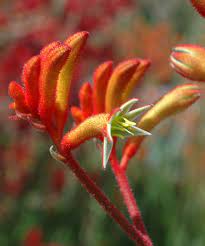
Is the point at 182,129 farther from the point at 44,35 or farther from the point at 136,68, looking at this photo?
the point at 136,68

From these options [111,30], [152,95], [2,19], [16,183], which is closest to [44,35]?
[2,19]

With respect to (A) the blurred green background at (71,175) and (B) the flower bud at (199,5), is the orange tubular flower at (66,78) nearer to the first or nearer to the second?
(B) the flower bud at (199,5)

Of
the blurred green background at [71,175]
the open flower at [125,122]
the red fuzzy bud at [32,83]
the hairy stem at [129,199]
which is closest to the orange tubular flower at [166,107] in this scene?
the hairy stem at [129,199]

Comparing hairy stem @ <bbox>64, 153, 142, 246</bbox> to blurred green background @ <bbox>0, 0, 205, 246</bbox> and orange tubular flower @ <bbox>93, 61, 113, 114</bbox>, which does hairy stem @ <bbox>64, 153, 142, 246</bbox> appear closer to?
orange tubular flower @ <bbox>93, 61, 113, 114</bbox>

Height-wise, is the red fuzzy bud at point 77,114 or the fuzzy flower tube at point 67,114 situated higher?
the fuzzy flower tube at point 67,114

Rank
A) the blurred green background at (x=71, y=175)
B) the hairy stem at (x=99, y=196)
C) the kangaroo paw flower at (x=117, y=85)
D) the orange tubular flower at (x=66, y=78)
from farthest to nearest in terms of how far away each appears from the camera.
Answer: the blurred green background at (x=71, y=175) < the kangaroo paw flower at (x=117, y=85) < the orange tubular flower at (x=66, y=78) < the hairy stem at (x=99, y=196)

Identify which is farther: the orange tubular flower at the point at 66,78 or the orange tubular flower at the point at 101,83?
the orange tubular flower at the point at 101,83

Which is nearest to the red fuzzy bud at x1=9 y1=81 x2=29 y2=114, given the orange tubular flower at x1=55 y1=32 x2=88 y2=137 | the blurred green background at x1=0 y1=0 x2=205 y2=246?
the orange tubular flower at x1=55 y1=32 x2=88 y2=137

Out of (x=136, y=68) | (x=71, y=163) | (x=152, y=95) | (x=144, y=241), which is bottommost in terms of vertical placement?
(x=152, y=95)
